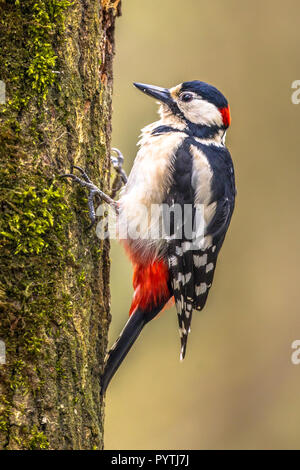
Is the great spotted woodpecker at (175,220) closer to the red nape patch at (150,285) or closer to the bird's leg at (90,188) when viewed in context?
the red nape patch at (150,285)

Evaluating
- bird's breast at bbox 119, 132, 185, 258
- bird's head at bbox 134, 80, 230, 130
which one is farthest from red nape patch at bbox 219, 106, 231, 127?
bird's breast at bbox 119, 132, 185, 258

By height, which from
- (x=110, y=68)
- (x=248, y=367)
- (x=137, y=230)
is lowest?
(x=248, y=367)

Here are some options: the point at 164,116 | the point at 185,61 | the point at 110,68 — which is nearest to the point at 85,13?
the point at 110,68

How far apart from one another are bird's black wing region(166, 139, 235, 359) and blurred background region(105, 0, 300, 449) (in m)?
2.20

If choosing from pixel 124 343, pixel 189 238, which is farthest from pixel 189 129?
pixel 124 343

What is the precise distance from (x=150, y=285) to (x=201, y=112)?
1.05m

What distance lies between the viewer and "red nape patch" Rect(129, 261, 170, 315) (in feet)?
9.55

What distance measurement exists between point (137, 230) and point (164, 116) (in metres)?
0.75

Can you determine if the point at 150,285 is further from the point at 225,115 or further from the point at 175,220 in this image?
the point at 225,115

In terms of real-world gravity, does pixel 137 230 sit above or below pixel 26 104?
below

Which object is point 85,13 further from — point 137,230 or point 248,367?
point 248,367

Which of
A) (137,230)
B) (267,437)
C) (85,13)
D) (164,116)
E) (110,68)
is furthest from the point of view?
(267,437)

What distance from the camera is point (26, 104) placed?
217cm

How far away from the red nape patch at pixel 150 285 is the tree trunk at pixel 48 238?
469 mm
